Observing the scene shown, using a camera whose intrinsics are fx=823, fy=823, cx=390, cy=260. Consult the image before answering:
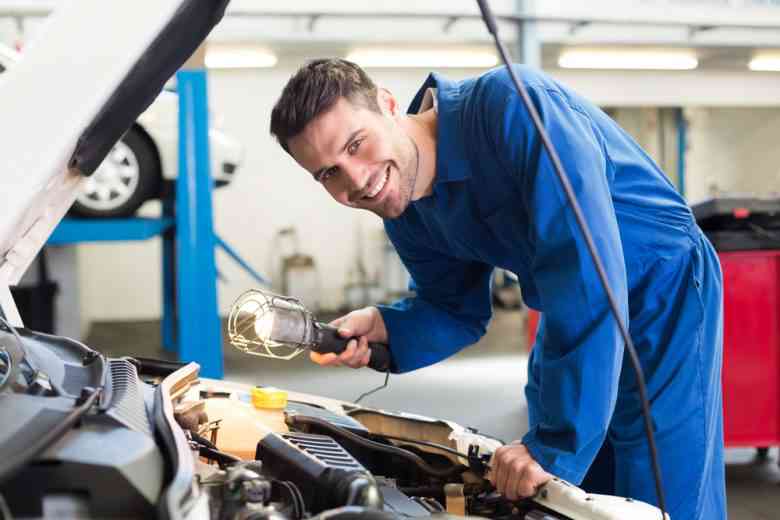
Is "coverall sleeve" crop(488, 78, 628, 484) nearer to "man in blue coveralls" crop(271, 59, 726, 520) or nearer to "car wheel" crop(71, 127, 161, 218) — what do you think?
"man in blue coveralls" crop(271, 59, 726, 520)

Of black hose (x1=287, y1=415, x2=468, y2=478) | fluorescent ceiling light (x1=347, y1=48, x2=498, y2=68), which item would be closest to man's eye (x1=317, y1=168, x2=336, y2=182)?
black hose (x1=287, y1=415, x2=468, y2=478)

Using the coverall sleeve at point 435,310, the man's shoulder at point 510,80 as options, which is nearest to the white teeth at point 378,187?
the man's shoulder at point 510,80

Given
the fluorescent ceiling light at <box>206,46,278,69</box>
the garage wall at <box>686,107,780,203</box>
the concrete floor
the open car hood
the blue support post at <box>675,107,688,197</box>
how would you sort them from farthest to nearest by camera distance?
1. the garage wall at <box>686,107,780,203</box>
2. the blue support post at <box>675,107,688,197</box>
3. the fluorescent ceiling light at <box>206,46,278,69</box>
4. the concrete floor
5. the open car hood

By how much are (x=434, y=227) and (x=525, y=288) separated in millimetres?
237

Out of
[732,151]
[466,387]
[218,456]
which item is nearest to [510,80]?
[218,456]

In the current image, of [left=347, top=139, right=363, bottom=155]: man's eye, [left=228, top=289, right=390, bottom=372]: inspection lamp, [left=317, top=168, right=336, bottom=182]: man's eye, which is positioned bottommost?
[left=228, top=289, right=390, bottom=372]: inspection lamp

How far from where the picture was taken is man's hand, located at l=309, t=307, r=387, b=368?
185 centimetres

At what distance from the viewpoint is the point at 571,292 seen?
133 centimetres

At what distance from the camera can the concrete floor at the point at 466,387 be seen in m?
3.56

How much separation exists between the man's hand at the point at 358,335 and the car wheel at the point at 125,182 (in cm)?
273

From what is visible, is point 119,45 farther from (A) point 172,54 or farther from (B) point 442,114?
(B) point 442,114

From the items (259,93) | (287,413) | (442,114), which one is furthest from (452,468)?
(259,93)

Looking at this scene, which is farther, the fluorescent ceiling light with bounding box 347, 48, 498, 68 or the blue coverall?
the fluorescent ceiling light with bounding box 347, 48, 498, 68

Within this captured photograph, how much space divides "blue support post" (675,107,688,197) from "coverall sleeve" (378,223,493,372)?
897 cm
